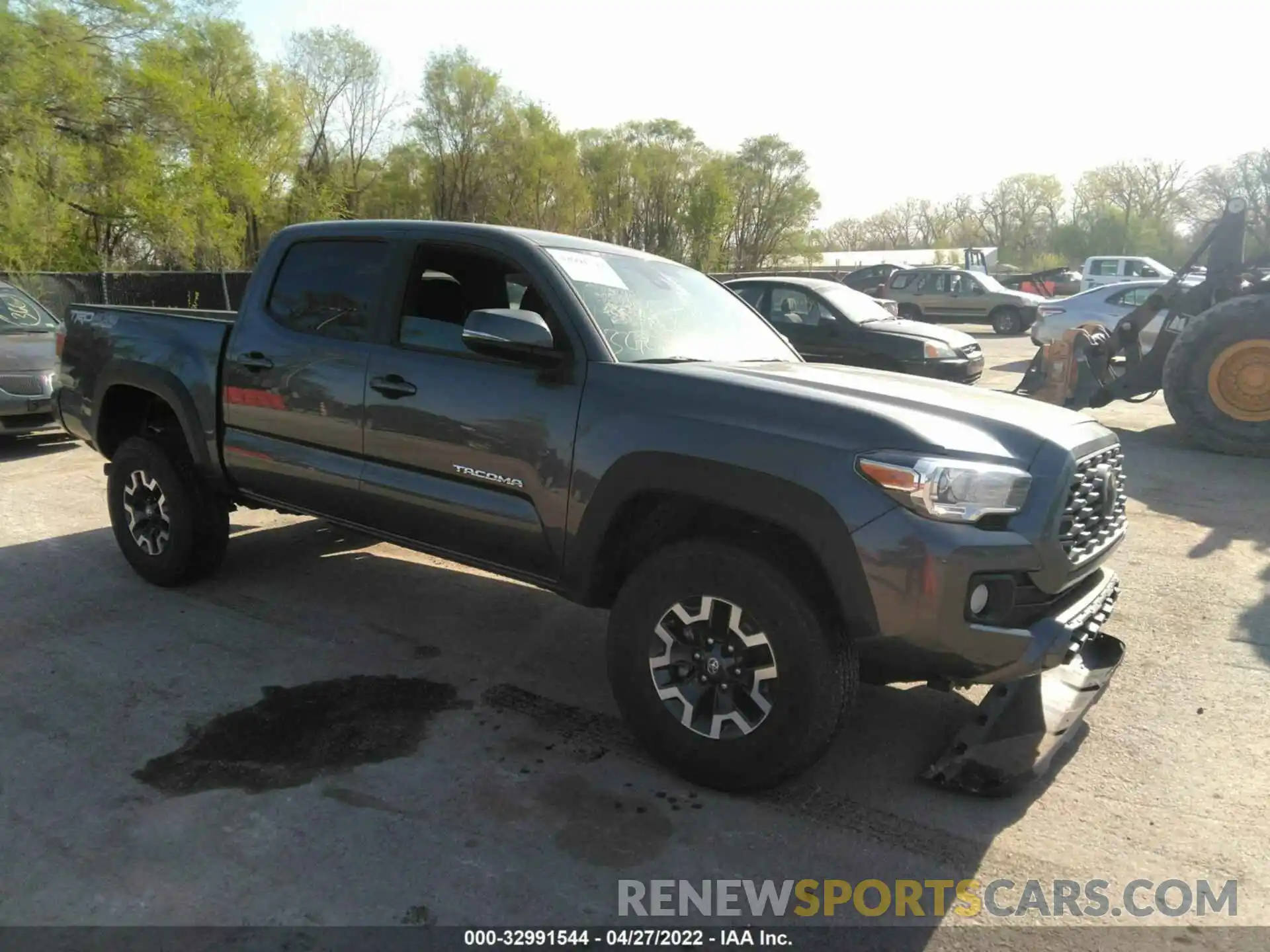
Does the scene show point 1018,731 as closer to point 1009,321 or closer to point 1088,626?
point 1088,626

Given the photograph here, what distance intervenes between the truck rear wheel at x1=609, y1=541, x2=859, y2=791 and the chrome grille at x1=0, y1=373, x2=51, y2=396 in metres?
7.74

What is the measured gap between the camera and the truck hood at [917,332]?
1057cm

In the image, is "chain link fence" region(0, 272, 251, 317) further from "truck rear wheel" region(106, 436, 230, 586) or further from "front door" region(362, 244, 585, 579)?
"front door" region(362, 244, 585, 579)

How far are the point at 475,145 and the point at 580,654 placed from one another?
4489 cm

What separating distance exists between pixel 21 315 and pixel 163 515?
6.43 m

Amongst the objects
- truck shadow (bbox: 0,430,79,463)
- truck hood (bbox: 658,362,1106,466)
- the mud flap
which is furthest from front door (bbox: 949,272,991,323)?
the mud flap

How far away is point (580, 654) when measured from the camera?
4523 mm

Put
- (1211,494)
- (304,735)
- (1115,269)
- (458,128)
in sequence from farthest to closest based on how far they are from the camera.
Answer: (458,128) → (1115,269) → (1211,494) → (304,735)

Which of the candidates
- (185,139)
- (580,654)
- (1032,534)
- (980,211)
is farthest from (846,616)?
(980,211)

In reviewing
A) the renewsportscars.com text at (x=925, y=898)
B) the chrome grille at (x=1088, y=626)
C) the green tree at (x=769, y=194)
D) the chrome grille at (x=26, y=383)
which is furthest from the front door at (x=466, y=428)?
the green tree at (x=769, y=194)

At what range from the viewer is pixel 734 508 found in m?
3.12

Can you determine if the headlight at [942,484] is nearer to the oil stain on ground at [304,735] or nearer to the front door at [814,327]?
the oil stain on ground at [304,735]

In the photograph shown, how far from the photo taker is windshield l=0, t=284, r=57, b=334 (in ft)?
31.3

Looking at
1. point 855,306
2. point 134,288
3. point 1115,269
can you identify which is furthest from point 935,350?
point 1115,269
